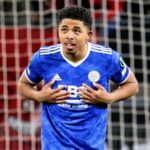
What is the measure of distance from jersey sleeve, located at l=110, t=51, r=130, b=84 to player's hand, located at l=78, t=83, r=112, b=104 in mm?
114

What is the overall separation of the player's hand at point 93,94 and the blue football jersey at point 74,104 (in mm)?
23

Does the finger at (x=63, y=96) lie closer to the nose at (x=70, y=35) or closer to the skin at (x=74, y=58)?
the skin at (x=74, y=58)

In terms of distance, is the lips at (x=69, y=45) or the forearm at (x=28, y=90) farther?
the forearm at (x=28, y=90)

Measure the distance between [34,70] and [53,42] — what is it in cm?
246

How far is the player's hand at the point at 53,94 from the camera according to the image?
328 cm

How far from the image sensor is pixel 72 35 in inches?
126

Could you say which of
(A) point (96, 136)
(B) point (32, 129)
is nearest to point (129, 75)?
(A) point (96, 136)

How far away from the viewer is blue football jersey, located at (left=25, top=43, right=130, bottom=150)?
3.30m

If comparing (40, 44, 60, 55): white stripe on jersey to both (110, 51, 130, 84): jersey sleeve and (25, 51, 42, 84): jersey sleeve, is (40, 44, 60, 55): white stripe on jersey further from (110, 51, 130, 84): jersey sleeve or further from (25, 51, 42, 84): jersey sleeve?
(110, 51, 130, 84): jersey sleeve

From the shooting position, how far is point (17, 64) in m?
5.82

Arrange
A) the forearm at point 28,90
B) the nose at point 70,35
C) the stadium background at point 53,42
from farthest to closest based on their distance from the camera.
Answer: the stadium background at point 53,42, the forearm at point 28,90, the nose at point 70,35

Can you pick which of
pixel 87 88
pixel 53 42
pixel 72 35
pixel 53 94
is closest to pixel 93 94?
pixel 87 88

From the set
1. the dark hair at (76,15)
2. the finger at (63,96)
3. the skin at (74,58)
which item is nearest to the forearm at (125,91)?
the skin at (74,58)

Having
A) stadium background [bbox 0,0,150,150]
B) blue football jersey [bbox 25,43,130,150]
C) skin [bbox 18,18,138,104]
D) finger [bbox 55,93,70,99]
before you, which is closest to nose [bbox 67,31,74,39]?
skin [bbox 18,18,138,104]
